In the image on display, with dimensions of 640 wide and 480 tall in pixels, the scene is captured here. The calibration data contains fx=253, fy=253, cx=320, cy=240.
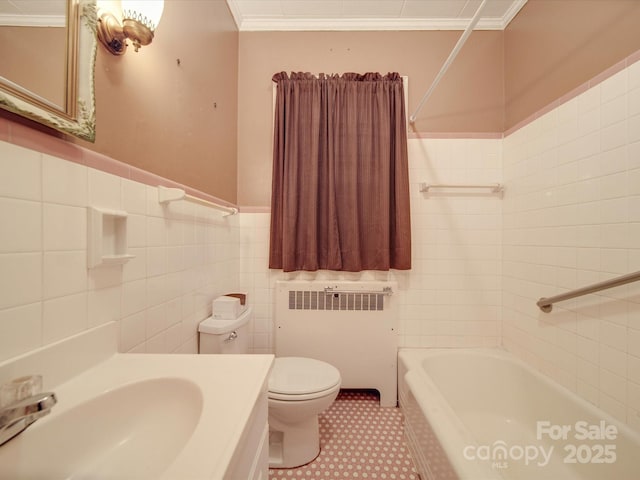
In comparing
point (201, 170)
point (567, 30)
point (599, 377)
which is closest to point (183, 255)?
point (201, 170)

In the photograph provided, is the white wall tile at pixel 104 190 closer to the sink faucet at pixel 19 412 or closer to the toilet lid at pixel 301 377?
the sink faucet at pixel 19 412

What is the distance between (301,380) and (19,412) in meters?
0.99

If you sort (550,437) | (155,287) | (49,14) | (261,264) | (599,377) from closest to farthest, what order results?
(49,14), (155,287), (599,377), (550,437), (261,264)

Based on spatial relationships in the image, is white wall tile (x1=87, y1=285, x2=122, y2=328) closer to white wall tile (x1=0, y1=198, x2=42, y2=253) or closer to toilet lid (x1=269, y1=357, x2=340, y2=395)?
white wall tile (x1=0, y1=198, x2=42, y2=253)

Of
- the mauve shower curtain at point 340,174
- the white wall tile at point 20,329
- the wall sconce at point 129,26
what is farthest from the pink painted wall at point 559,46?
the white wall tile at point 20,329

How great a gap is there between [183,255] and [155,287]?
0.21 m

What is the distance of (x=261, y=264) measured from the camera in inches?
70.3

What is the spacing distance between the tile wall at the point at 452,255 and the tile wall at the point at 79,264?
864 millimetres

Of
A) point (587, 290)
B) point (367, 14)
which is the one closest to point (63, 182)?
point (587, 290)

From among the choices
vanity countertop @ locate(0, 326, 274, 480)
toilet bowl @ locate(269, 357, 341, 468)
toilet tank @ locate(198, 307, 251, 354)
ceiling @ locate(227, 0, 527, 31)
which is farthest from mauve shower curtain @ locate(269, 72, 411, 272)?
vanity countertop @ locate(0, 326, 274, 480)

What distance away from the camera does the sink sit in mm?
458

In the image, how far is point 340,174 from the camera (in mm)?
1678

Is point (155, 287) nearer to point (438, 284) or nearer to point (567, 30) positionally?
point (438, 284)

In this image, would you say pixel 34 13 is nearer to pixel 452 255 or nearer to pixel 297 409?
pixel 297 409
